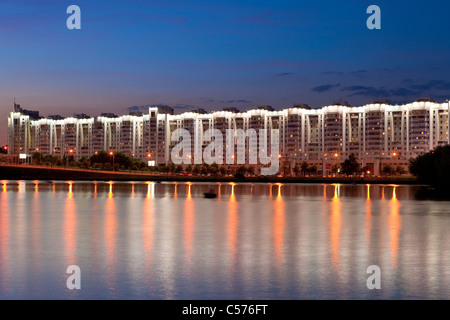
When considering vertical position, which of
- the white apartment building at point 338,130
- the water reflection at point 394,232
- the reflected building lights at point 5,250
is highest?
the white apartment building at point 338,130

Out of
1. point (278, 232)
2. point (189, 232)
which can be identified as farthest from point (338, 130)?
point (189, 232)

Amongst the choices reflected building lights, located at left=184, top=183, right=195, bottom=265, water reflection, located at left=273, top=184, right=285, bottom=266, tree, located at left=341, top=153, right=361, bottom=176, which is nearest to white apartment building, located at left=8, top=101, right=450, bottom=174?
tree, located at left=341, top=153, right=361, bottom=176

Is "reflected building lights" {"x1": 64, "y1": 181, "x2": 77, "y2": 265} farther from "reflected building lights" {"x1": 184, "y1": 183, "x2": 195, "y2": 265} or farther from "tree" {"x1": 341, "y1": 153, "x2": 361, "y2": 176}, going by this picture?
"tree" {"x1": 341, "y1": 153, "x2": 361, "y2": 176}

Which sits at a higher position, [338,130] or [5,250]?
[338,130]

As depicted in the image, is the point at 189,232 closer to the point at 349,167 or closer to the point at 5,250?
the point at 5,250

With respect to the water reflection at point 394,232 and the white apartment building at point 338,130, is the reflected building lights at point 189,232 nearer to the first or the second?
the water reflection at point 394,232

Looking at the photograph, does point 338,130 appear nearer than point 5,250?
No

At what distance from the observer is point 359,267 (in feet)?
40.1

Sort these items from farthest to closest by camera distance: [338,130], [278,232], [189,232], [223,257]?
[338,130]
[278,232]
[189,232]
[223,257]

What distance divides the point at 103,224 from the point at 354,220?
1101cm

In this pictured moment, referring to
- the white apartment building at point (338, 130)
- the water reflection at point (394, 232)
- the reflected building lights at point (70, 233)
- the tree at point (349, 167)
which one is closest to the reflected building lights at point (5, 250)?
the reflected building lights at point (70, 233)

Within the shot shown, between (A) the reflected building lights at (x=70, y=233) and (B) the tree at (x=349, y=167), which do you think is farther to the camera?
(B) the tree at (x=349, y=167)

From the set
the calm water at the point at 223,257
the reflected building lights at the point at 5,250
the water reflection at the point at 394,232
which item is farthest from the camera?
the water reflection at the point at 394,232
